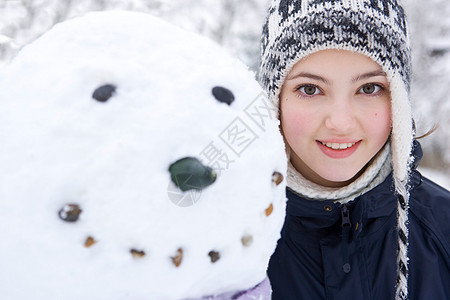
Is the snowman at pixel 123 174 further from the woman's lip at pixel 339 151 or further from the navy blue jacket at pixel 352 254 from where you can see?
the navy blue jacket at pixel 352 254

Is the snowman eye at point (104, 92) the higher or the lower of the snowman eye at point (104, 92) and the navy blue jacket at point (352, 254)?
the higher

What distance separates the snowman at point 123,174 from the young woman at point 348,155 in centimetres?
56

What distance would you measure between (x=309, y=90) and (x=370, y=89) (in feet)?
0.59

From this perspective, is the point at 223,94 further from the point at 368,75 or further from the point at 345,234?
the point at 345,234

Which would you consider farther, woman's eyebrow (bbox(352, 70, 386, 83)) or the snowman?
woman's eyebrow (bbox(352, 70, 386, 83))

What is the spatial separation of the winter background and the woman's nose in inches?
178

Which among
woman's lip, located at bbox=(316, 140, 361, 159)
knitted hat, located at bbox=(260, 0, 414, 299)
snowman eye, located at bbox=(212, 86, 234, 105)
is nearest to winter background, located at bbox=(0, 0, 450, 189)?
knitted hat, located at bbox=(260, 0, 414, 299)

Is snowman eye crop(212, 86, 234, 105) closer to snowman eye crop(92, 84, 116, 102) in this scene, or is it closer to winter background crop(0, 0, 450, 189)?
Answer: snowman eye crop(92, 84, 116, 102)

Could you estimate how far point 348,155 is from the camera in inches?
47.1

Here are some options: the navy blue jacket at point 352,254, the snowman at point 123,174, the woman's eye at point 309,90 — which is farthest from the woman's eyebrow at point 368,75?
the snowman at point 123,174

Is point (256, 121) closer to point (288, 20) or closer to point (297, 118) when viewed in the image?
point (297, 118)

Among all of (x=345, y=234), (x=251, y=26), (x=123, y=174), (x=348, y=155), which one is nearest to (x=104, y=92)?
(x=123, y=174)

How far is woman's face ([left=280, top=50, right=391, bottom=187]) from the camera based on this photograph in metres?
1.13

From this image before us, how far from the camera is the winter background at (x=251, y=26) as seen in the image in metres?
6.02
